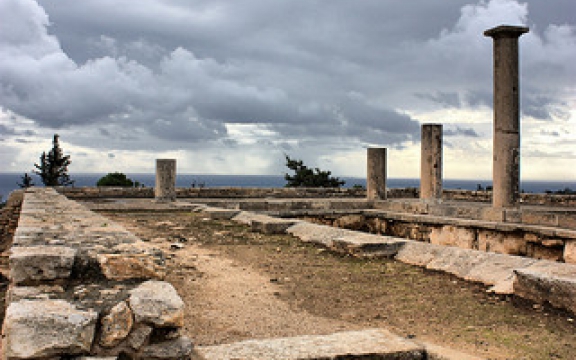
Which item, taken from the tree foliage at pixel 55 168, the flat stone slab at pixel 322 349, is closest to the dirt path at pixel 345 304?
the flat stone slab at pixel 322 349

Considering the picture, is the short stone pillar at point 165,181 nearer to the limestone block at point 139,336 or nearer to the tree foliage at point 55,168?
the limestone block at point 139,336

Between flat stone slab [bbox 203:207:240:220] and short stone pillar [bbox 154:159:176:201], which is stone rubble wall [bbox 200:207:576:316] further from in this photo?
short stone pillar [bbox 154:159:176:201]

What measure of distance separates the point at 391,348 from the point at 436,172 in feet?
43.6

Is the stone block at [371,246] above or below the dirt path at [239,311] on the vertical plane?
above

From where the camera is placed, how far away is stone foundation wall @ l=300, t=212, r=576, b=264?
430 inches

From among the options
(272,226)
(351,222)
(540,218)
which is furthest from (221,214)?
(540,218)

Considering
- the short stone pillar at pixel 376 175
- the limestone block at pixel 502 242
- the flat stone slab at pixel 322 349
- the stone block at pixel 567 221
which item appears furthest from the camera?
the short stone pillar at pixel 376 175

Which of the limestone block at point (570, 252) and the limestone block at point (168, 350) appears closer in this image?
the limestone block at point (168, 350)

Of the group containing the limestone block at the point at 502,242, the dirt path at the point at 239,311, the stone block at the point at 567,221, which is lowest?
the limestone block at the point at 502,242

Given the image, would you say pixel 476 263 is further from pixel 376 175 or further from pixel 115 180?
pixel 115 180

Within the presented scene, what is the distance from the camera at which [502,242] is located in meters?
12.2

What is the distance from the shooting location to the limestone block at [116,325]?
2.86 metres

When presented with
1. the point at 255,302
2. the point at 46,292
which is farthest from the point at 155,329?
the point at 255,302

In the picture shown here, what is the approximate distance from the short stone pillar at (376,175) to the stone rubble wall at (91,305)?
1462 centimetres
